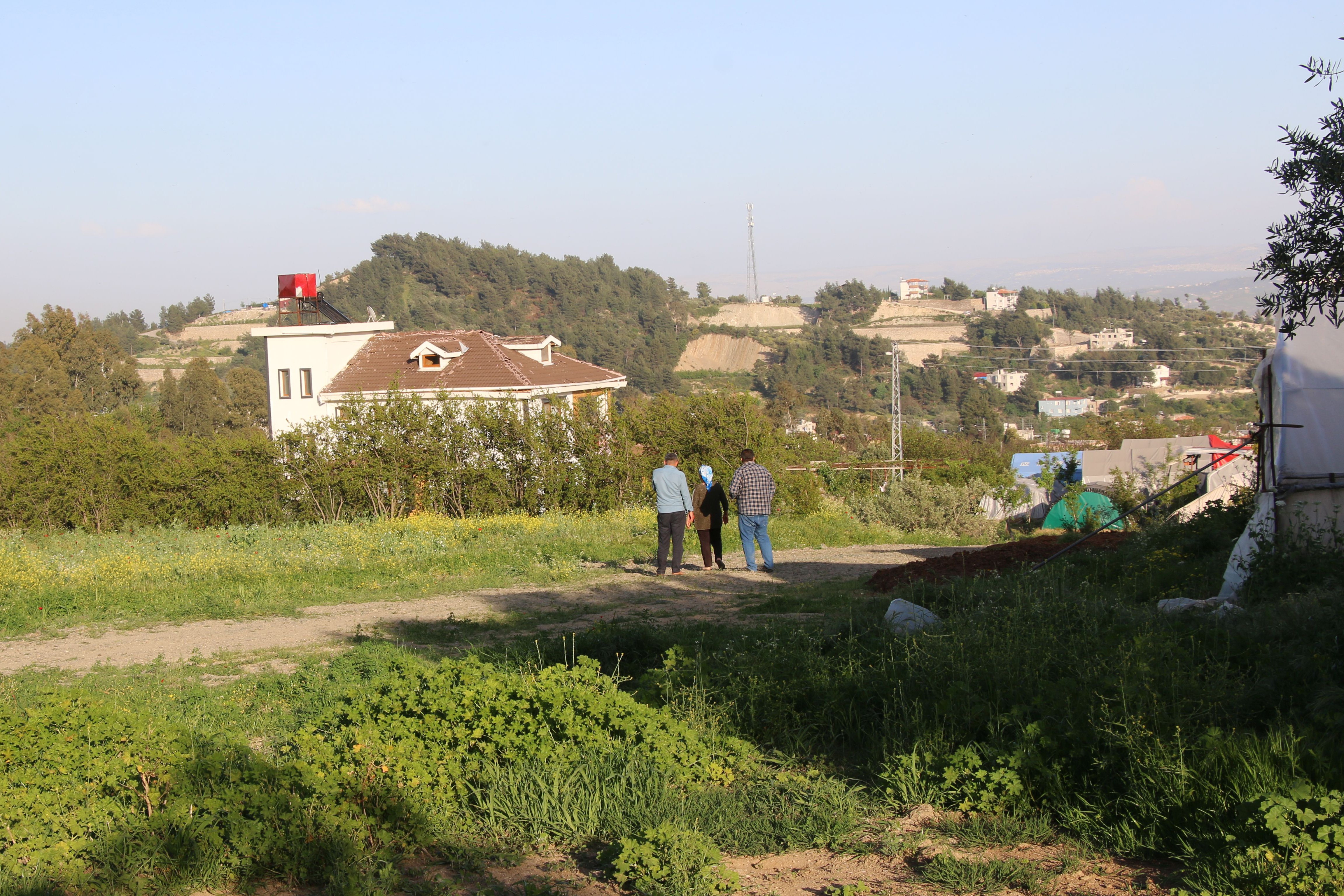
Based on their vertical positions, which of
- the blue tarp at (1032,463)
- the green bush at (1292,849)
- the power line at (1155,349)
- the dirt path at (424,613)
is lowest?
the blue tarp at (1032,463)

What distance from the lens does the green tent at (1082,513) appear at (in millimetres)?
20297

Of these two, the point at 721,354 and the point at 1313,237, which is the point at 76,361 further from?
the point at 721,354

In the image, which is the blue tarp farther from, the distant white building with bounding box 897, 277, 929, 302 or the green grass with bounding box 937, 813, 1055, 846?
the distant white building with bounding box 897, 277, 929, 302

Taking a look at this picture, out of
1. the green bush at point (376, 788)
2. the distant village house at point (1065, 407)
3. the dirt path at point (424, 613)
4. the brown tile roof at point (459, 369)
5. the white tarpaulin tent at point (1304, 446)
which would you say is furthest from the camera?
the distant village house at point (1065, 407)

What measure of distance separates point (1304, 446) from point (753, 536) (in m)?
6.14

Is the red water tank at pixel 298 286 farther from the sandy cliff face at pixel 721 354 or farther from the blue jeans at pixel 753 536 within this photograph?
the sandy cliff face at pixel 721 354

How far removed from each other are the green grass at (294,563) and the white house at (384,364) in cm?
1859

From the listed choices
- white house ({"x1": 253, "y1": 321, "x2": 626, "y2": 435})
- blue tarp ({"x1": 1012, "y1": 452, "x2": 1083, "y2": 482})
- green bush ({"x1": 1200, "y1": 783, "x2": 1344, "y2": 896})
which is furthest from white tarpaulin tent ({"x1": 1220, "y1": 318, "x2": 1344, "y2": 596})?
white house ({"x1": 253, "y1": 321, "x2": 626, "y2": 435})

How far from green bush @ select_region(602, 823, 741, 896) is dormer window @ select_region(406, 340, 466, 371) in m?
34.5

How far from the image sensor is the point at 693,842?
4008 millimetres

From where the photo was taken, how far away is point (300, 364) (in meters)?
38.2

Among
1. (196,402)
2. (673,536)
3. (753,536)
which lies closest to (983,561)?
(753,536)

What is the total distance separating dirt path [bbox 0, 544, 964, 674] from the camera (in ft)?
29.3

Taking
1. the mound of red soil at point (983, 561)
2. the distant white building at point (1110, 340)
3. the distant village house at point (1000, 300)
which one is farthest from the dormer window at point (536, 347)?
the distant village house at point (1000, 300)
